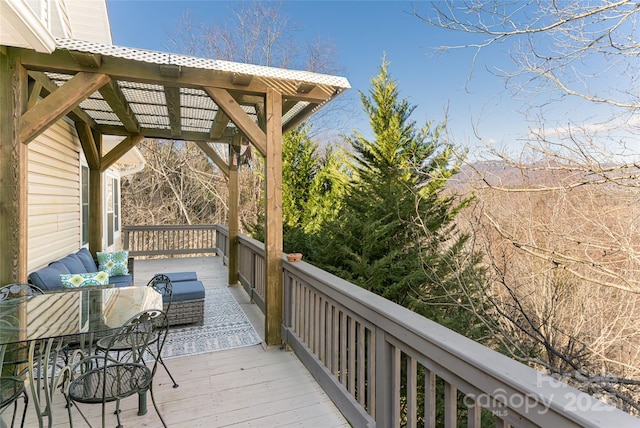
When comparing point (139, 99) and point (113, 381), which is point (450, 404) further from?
point (139, 99)

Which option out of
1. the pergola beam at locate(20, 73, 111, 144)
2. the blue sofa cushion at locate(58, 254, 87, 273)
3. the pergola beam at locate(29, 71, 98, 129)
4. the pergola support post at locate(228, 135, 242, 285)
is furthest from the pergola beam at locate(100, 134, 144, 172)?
the pergola beam at locate(20, 73, 111, 144)

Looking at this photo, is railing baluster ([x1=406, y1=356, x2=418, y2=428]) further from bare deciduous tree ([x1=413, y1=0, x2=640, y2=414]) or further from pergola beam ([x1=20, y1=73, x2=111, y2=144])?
pergola beam ([x1=20, y1=73, x2=111, y2=144])

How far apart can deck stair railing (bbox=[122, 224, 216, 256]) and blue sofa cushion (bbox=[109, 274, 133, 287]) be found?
3961 mm

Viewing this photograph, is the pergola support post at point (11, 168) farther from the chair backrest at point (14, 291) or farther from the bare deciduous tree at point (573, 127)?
the bare deciduous tree at point (573, 127)

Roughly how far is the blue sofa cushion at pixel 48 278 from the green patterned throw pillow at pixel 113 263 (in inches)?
52.9

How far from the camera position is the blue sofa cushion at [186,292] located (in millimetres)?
4137

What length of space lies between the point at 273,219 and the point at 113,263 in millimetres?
3472

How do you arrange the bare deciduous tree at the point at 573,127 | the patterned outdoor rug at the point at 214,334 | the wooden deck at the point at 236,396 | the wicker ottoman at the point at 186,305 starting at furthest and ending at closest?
the wicker ottoman at the point at 186,305 → the patterned outdoor rug at the point at 214,334 → the bare deciduous tree at the point at 573,127 → the wooden deck at the point at 236,396

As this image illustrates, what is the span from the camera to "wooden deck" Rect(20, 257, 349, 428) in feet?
7.80

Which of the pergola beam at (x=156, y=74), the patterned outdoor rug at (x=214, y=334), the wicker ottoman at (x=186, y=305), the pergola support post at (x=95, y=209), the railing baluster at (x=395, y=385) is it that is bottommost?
the patterned outdoor rug at (x=214, y=334)

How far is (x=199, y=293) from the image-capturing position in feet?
14.0

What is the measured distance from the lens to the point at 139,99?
4.33 meters

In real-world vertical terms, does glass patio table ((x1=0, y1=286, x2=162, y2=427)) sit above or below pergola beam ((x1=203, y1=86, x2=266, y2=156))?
below

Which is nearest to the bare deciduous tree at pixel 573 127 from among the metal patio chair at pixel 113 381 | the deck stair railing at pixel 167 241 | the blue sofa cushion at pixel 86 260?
the metal patio chair at pixel 113 381
